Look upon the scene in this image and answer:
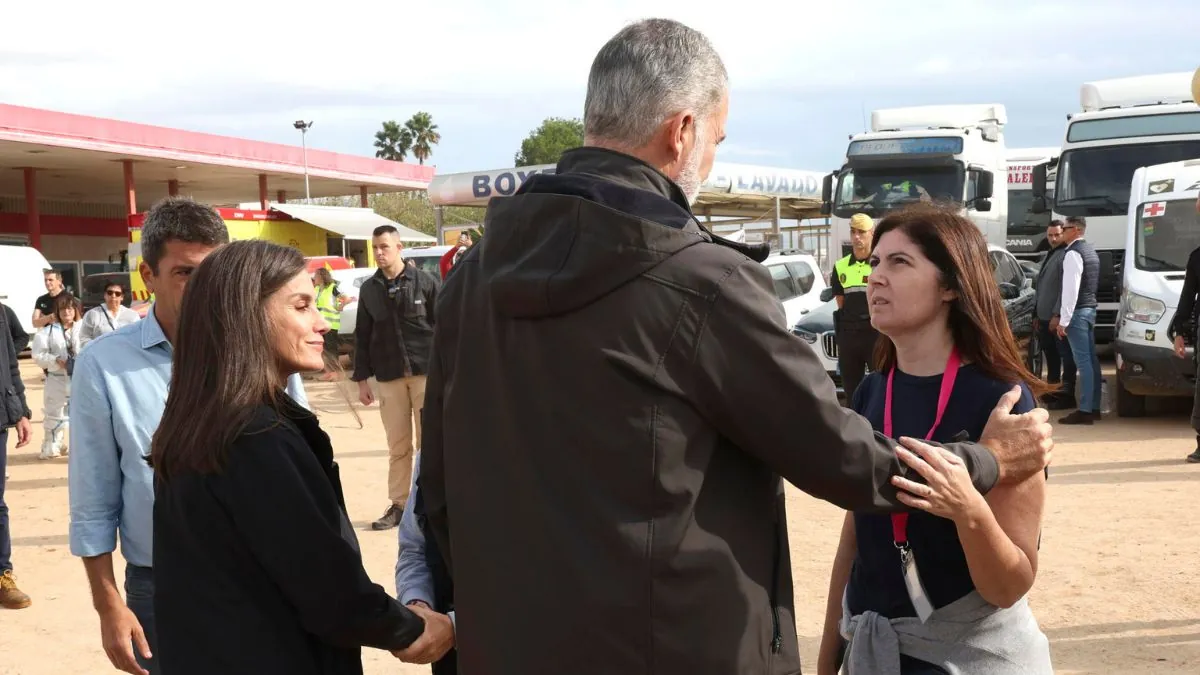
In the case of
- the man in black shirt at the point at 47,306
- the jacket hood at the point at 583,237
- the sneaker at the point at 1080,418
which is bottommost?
the sneaker at the point at 1080,418

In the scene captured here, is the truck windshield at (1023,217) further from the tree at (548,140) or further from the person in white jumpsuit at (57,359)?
the tree at (548,140)

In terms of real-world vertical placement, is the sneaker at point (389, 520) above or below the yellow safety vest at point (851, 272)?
below

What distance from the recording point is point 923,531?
255 cm

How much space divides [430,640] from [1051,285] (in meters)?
10.9

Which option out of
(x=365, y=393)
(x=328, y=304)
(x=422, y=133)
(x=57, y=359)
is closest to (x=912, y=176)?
(x=328, y=304)

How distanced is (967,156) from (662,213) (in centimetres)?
1664

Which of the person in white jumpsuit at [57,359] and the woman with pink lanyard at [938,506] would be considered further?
the person in white jumpsuit at [57,359]

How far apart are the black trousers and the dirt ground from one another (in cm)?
180

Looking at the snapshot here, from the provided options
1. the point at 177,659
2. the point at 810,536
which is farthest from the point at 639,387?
the point at 810,536

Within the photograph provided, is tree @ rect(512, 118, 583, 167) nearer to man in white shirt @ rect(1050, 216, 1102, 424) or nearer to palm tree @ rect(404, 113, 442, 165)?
palm tree @ rect(404, 113, 442, 165)

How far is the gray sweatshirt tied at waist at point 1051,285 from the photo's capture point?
12023 mm

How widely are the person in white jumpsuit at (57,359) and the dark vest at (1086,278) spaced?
10207 millimetres

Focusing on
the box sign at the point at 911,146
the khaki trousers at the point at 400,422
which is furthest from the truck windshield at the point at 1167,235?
the khaki trousers at the point at 400,422

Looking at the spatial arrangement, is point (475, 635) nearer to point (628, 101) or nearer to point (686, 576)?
point (686, 576)
